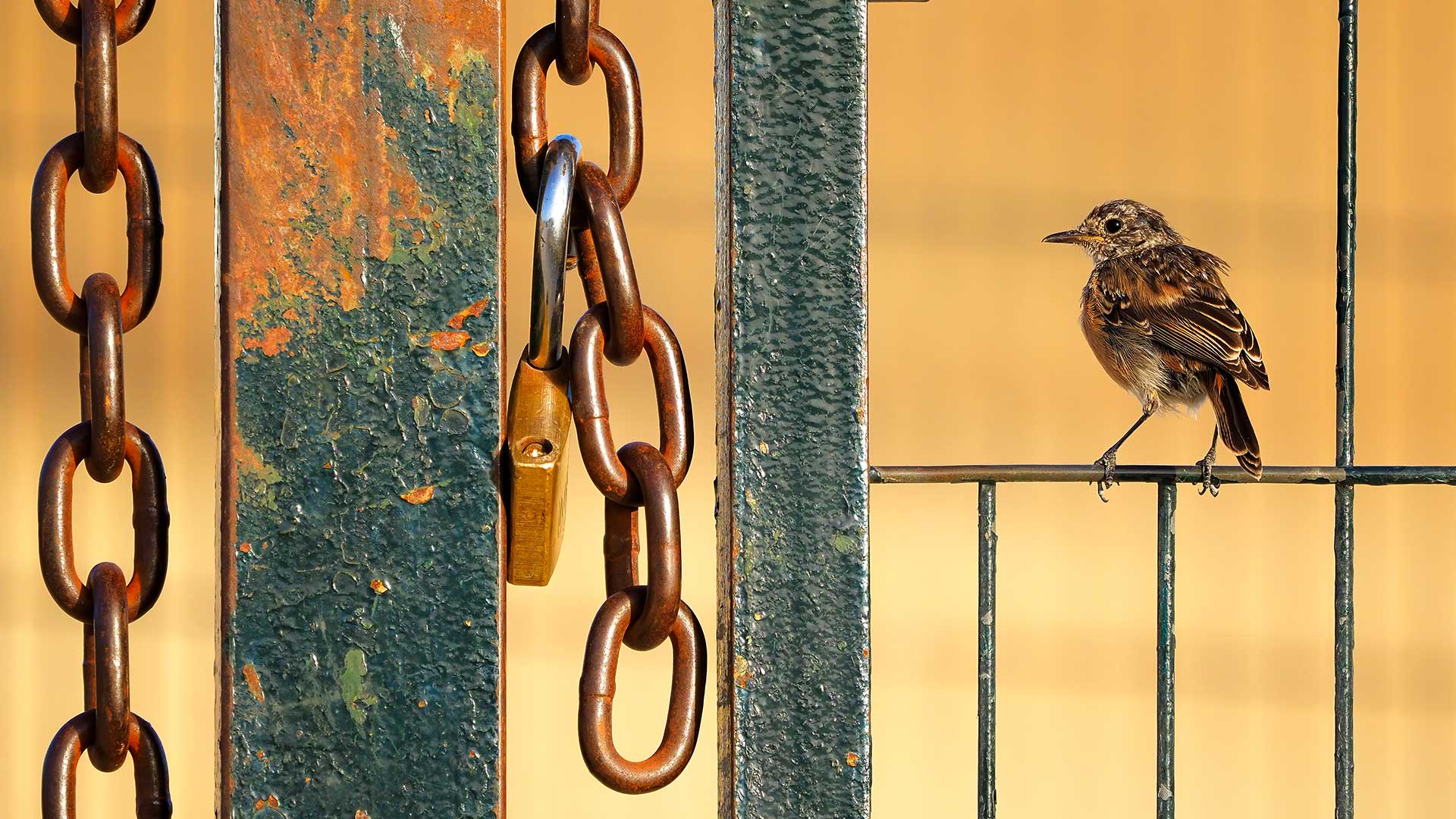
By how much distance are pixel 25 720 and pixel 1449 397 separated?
4661 mm

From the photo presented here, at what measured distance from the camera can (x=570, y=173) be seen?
666 mm

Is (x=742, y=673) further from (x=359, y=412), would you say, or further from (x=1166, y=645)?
(x=1166, y=645)

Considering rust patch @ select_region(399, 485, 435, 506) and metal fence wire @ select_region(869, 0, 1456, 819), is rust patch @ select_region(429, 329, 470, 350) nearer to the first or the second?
rust patch @ select_region(399, 485, 435, 506)

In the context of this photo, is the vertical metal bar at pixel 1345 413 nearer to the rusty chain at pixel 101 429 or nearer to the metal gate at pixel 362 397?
the metal gate at pixel 362 397

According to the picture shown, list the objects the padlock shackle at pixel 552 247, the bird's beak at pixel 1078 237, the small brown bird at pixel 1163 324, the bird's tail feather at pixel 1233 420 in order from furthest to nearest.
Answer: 1. the bird's beak at pixel 1078 237
2. the small brown bird at pixel 1163 324
3. the bird's tail feather at pixel 1233 420
4. the padlock shackle at pixel 552 247

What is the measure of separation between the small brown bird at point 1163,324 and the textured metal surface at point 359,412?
207 cm

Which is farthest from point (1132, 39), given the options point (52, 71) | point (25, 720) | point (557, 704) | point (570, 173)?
point (25, 720)

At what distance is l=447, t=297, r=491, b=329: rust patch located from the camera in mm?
694

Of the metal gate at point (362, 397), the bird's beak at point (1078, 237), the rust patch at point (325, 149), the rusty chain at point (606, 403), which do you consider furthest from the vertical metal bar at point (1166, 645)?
the bird's beak at point (1078, 237)

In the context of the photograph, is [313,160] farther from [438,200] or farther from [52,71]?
[52,71]

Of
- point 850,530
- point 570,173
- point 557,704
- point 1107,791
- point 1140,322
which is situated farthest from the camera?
point 1107,791

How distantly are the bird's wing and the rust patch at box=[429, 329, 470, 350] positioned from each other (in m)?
2.29

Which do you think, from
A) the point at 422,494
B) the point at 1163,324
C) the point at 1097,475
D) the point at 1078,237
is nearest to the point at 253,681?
the point at 422,494

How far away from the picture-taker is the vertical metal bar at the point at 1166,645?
1488mm
